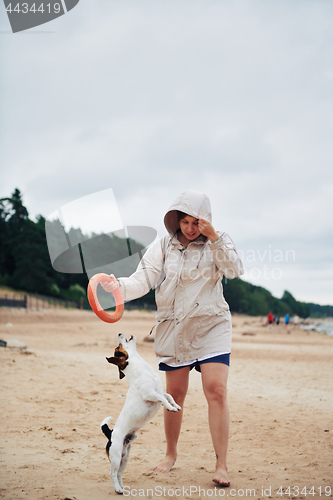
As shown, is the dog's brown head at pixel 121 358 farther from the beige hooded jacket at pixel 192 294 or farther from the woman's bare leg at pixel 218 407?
the woman's bare leg at pixel 218 407

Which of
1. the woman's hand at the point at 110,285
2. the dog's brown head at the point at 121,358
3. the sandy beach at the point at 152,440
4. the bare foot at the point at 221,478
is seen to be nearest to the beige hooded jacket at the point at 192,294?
the woman's hand at the point at 110,285

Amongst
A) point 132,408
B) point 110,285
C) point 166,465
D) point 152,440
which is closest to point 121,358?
point 132,408

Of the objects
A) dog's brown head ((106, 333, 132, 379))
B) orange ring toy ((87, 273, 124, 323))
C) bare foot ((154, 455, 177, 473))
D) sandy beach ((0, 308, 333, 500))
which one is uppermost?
orange ring toy ((87, 273, 124, 323))

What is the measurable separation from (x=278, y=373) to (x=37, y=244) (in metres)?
47.8

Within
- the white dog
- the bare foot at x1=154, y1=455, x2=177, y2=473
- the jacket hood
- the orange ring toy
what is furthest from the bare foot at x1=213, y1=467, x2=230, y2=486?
the jacket hood

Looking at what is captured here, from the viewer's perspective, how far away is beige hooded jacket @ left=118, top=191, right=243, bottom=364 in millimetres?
3770

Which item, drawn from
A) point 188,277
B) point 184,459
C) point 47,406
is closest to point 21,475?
point 184,459

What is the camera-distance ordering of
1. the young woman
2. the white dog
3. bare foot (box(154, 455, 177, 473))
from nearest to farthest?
the white dog
the young woman
bare foot (box(154, 455, 177, 473))

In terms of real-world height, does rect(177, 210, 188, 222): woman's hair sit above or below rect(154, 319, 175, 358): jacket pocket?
above

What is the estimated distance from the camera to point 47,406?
6797 millimetres

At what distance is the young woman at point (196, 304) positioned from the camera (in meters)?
3.72

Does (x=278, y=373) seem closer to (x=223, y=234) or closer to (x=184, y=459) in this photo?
(x=184, y=459)

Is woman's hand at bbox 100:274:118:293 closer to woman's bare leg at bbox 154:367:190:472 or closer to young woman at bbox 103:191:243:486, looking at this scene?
young woman at bbox 103:191:243:486

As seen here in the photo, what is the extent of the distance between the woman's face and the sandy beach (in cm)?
191
